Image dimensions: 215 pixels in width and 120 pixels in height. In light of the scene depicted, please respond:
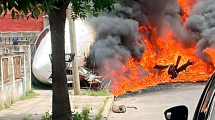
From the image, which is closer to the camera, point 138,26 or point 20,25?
point 138,26

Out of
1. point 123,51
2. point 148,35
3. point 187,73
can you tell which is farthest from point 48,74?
point 187,73

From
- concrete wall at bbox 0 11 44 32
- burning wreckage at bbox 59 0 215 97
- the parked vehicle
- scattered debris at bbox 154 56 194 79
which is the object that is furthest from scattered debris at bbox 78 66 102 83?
the parked vehicle

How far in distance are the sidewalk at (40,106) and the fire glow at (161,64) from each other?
2.51 meters

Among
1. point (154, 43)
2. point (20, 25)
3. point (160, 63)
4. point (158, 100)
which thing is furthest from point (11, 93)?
point (20, 25)

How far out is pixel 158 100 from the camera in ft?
40.2

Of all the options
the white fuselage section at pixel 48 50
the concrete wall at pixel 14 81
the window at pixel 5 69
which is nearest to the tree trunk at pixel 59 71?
the concrete wall at pixel 14 81

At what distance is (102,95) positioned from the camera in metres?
13.2

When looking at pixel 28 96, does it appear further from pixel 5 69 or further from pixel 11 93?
pixel 5 69

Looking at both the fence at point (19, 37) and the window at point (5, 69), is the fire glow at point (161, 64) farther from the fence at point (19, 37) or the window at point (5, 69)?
the fence at point (19, 37)

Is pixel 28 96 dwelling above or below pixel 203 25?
below

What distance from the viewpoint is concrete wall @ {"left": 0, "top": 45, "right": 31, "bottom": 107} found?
1067 cm

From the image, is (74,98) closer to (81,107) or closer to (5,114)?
(81,107)

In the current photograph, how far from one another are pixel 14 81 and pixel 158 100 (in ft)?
15.0

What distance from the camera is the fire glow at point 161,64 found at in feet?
48.9
